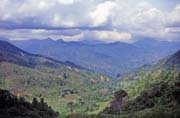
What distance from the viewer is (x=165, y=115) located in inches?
7648

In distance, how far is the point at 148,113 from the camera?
200 metres

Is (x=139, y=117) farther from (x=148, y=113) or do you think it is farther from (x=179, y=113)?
(x=179, y=113)

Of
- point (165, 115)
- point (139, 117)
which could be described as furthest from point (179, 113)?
point (139, 117)

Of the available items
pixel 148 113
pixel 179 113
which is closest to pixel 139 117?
pixel 148 113

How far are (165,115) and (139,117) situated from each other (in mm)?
12692

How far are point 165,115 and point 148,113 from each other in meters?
9.16

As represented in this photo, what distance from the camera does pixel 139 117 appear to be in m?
198

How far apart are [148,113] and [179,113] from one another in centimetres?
1507

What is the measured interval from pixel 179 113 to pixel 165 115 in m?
7.05

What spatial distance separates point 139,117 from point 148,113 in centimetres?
533

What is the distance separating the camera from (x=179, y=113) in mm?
195125

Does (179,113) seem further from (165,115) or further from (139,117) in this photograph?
(139,117)

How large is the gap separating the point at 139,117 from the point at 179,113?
763 inches
